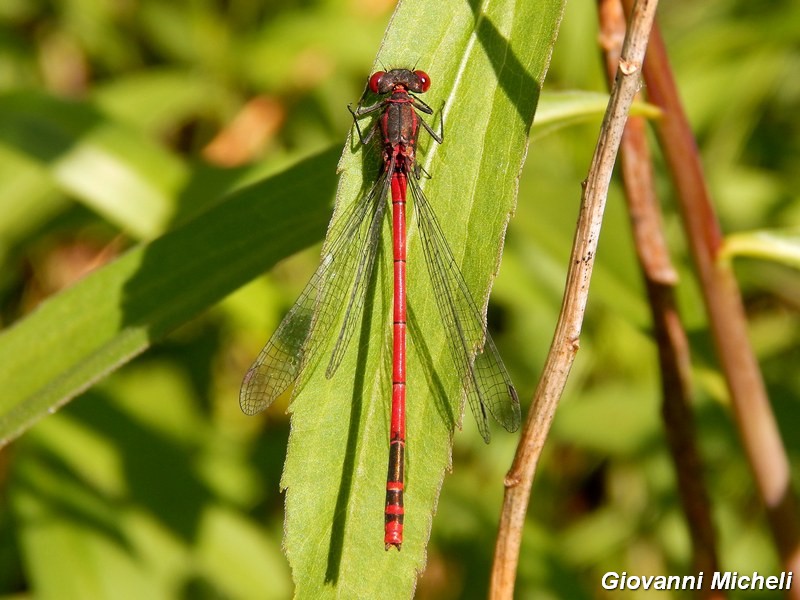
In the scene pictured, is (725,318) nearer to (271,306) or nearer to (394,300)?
(394,300)

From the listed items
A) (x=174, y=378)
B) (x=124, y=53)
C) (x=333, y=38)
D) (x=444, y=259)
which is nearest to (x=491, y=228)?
(x=444, y=259)

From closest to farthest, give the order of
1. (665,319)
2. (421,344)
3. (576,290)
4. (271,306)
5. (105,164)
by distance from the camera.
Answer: (576,290)
(421,344)
(665,319)
(105,164)
(271,306)

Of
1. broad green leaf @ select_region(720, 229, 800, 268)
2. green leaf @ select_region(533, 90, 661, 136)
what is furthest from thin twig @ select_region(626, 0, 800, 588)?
green leaf @ select_region(533, 90, 661, 136)

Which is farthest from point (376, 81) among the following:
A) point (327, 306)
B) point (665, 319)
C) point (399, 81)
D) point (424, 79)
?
point (665, 319)

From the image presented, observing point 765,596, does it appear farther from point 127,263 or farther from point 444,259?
point 127,263

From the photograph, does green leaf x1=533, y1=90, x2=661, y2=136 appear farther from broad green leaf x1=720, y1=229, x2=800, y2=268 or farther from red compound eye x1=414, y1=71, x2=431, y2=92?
broad green leaf x1=720, y1=229, x2=800, y2=268

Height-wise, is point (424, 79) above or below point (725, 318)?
above
